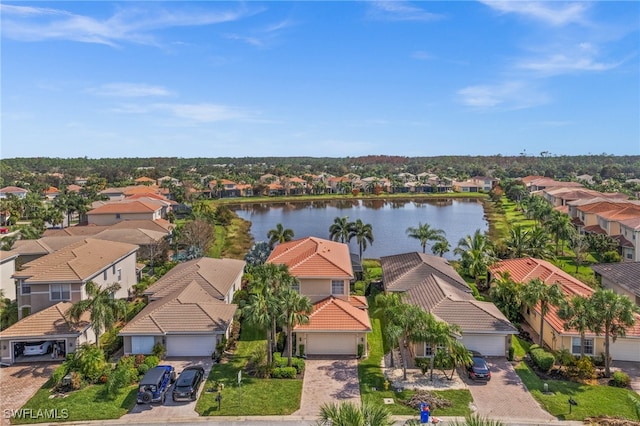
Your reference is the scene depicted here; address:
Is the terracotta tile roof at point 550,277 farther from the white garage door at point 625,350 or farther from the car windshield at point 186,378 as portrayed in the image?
the car windshield at point 186,378

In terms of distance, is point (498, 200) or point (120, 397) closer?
point (120, 397)

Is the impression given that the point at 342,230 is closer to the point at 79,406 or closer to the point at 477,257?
the point at 477,257

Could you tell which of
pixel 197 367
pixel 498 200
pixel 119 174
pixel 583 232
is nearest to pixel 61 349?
pixel 197 367

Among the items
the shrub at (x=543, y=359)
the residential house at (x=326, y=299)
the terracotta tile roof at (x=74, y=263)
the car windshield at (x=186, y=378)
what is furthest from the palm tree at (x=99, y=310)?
the shrub at (x=543, y=359)

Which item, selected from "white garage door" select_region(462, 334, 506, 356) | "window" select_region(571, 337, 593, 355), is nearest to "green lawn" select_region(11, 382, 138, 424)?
"white garage door" select_region(462, 334, 506, 356)

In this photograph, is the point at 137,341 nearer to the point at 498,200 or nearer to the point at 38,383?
the point at 38,383

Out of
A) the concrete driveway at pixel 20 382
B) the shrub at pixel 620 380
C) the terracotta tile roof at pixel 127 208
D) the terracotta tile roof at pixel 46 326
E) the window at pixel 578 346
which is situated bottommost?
the concrete driveway at pixel 20 382
